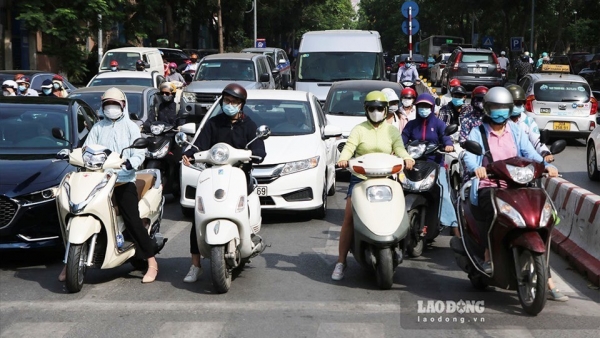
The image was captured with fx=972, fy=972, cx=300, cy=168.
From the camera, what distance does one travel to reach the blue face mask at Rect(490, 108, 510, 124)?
25.6 ft

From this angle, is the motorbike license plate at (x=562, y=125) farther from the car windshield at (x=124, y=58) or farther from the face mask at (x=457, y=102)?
the car windshield at (x=124, y=58)

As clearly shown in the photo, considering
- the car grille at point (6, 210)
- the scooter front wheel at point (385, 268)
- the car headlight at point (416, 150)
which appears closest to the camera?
the scooter front wheel at point (385, 268)

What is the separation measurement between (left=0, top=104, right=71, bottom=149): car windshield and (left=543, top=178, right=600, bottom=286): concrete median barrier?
212 inches

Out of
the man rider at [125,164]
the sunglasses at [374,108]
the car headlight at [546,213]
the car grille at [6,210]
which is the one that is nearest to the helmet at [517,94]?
the sunglasses at [374,108]

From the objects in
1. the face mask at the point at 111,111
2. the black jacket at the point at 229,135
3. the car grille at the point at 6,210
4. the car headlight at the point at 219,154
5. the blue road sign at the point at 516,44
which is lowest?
the car grille at the point at 6,210

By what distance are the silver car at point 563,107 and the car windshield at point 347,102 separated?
602 cm

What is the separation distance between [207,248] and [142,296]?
665mm

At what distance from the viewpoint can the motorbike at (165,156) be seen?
13.6m

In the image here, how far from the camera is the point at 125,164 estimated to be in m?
8.30

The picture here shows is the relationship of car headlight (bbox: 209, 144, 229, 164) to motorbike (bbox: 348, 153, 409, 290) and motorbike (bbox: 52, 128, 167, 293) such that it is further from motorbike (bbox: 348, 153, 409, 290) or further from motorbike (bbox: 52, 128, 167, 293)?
motorbike (bbox: 348, 153, 409, 290)

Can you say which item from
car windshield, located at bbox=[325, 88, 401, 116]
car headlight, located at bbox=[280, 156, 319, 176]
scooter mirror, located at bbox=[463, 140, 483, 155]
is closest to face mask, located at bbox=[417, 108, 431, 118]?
car headlight, located at bbox=[280, 156, 319, 176]

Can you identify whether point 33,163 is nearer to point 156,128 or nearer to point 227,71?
point 156,128

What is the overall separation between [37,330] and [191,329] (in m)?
1.08

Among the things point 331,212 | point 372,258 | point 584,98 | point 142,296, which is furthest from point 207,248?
point 584,98
